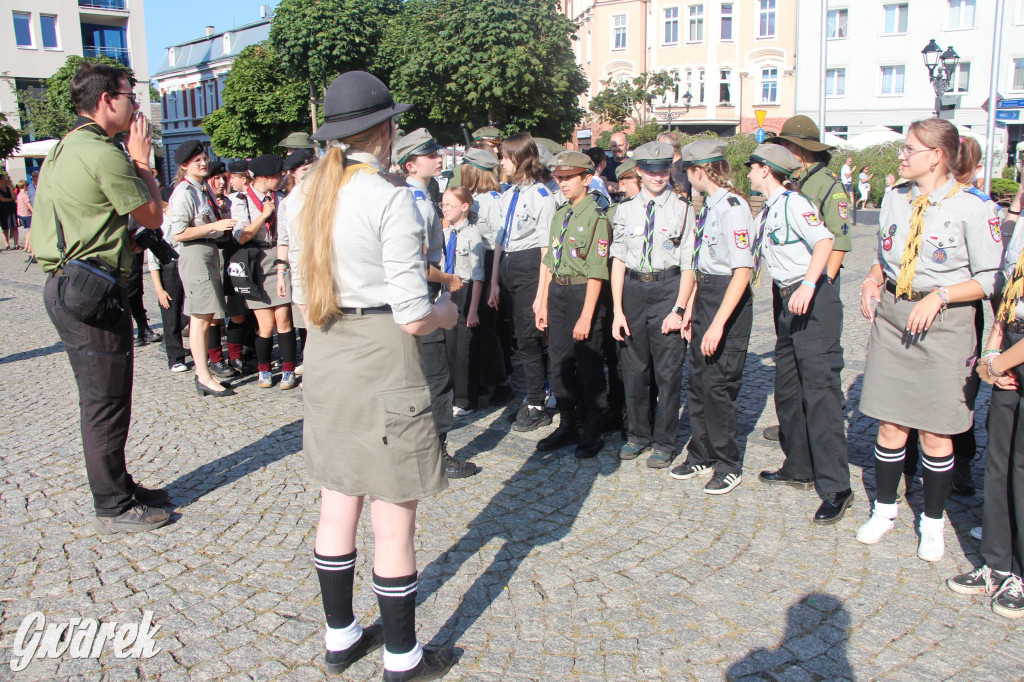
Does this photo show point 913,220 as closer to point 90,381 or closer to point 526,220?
point 526,220

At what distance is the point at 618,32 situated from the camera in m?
57.2

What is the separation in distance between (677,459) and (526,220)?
6.84 ft

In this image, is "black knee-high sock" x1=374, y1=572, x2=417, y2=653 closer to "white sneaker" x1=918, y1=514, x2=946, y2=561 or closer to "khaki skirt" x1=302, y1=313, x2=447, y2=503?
"khaki skirt" x1=302, y1=313, x2=447, y2=503

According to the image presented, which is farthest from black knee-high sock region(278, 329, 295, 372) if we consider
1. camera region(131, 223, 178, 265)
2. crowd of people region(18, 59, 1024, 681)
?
camera region(131, 223, 178, 265)

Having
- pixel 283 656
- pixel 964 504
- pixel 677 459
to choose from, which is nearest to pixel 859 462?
pixel 964 504

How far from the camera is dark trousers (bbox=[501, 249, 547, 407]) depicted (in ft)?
20.3

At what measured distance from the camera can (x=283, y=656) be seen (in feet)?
10.5

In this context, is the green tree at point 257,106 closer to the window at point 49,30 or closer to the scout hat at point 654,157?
the window at point 49,30

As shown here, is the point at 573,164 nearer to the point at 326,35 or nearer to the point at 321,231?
the point at 321,231

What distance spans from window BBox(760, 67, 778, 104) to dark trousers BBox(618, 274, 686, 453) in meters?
52.0

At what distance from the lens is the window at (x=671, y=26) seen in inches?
2156

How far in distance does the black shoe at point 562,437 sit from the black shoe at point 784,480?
51.9 inches

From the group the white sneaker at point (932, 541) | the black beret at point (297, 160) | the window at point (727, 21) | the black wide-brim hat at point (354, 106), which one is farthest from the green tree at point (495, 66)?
the black wide-brim hat at point (354, 106)

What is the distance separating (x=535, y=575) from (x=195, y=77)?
90.5 metres
